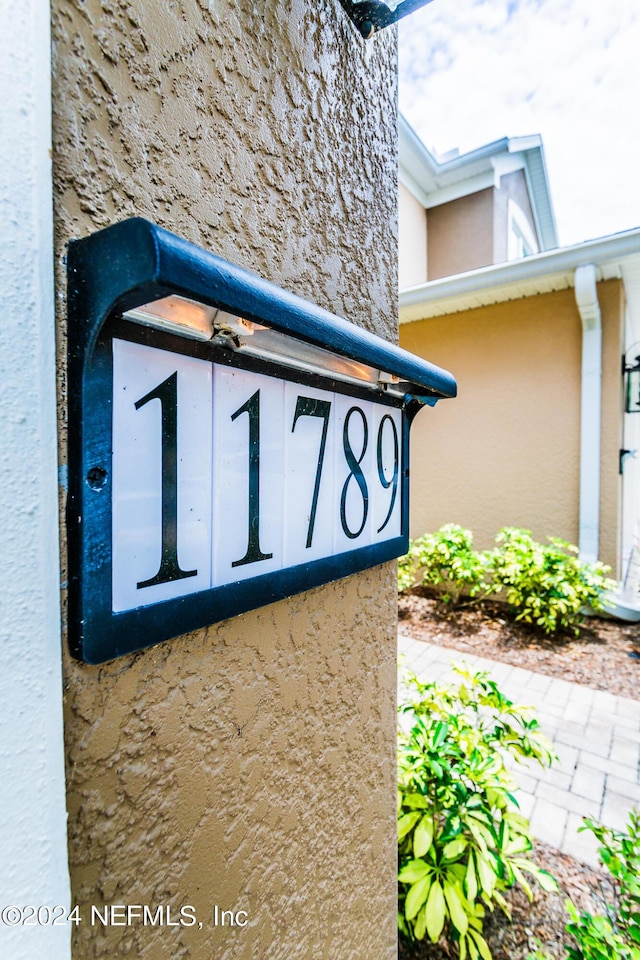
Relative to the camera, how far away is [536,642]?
4203 millimetres

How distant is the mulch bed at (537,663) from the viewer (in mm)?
1608

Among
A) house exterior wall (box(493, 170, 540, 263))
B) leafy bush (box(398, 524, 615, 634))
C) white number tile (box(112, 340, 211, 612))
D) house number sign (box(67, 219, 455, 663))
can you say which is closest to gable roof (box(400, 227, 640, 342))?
leafy bush (box(398, 524, 615, 634))

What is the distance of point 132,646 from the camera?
479 millimetres

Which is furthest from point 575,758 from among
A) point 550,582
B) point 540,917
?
point 550,582

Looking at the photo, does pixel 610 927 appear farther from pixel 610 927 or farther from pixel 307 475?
pixel 307 475

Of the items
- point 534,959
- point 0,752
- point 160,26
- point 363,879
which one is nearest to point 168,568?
point 0,752

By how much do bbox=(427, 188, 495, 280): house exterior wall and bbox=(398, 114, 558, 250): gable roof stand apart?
150 millimetres

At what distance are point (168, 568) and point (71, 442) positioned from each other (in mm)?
173

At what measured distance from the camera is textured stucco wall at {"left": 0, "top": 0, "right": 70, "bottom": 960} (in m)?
0.41

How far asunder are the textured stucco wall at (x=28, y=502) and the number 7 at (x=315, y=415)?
14.0 inches

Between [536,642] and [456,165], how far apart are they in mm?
7139

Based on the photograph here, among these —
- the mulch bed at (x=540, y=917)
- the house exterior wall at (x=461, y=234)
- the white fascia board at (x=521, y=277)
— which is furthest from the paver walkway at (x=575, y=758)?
the house exterior wall at (x=461, y=234)

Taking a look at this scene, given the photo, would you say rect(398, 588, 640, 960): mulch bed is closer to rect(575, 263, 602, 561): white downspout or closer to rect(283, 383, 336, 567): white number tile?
rect(575, 263, 602, 561): white downspout

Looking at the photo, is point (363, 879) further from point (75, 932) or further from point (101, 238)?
point (101, 238)
